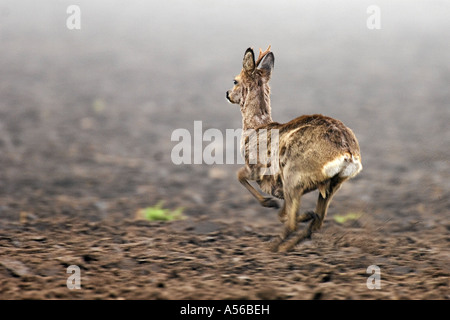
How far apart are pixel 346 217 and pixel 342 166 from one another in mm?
2713

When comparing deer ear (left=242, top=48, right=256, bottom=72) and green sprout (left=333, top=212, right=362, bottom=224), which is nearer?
deer ear (left=242, top=48, right=256, bottom=72)

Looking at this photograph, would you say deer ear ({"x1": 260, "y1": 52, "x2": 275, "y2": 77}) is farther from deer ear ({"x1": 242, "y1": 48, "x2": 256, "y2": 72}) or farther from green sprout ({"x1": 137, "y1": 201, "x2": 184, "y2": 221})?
green sprout ({"x1": 137, "y1": 201, "x2": 184, "y2": 221})

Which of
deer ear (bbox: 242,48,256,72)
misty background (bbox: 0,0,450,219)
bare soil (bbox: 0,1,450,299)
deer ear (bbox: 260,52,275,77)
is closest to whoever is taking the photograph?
bare soil (bbox: 0,1,450,299)

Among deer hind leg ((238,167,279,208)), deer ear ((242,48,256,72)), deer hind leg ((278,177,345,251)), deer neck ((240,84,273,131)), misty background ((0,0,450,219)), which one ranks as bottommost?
deer hind leg ((278,177,345,251))

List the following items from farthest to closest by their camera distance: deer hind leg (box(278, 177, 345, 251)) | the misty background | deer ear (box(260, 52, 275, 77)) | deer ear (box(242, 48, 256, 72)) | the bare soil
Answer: the misty background → deer ear (box(260, 52, 275, 77)) → deer ear (box(242, 48, 256, 72)) → deer hind leg (box(278, 177, 345, 251)) → the bare soil

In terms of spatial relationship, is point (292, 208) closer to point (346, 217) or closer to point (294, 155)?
point (294, 155)

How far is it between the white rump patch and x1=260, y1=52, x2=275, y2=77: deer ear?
1.54 meters

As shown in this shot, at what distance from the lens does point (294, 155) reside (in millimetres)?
5680

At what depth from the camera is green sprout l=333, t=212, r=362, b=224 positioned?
7774 millimetres

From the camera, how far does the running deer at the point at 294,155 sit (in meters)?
5.49

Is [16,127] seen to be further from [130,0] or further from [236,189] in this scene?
[130,0]

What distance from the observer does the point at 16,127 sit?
1269cm

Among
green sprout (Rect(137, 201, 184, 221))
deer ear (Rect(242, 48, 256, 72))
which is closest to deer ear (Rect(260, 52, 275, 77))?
deer ear (Rect(242, 48, 256, 72))

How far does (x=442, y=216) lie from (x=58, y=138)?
8250 mm
